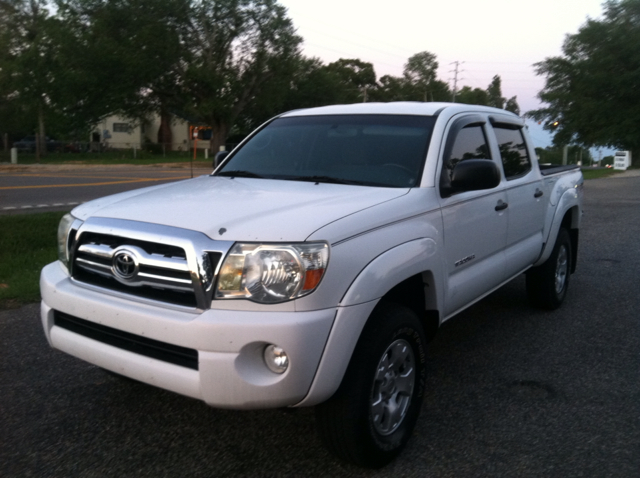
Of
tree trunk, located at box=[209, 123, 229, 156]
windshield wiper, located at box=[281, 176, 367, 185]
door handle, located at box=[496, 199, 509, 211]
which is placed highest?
tree trunk, located at box=[209, 123, 229, 156]

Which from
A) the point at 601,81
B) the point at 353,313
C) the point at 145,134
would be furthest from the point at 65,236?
the point at 145,134

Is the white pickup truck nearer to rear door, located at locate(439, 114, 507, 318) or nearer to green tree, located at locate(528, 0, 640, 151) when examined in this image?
rear door, located at locate(439, 114, 507, 318)

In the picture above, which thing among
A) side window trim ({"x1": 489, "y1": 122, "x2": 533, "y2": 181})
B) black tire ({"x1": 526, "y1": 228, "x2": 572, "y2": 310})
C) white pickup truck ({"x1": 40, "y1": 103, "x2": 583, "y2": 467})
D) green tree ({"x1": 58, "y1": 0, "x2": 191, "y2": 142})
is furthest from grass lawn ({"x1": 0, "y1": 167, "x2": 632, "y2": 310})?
green tree ({"x1": 58, "y1": 0, "x2": 191, "y2": 142})

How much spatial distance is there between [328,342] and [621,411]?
209 centimetres

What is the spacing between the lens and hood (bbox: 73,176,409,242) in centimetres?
288

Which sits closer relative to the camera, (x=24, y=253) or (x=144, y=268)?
(x=144, y=268)

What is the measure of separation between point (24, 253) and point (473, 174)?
603 centimetres

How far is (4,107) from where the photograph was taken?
44438mm

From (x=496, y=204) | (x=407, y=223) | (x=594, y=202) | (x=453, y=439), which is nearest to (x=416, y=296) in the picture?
(x=407, y=223)

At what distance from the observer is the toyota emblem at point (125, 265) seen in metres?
2.99

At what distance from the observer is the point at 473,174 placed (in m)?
3.69

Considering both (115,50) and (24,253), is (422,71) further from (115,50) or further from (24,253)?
(24,253)

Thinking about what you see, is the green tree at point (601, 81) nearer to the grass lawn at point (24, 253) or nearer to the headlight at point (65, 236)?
the grass lawn at point (24, 253)

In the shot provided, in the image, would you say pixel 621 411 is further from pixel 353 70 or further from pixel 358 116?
pixel 353 70
